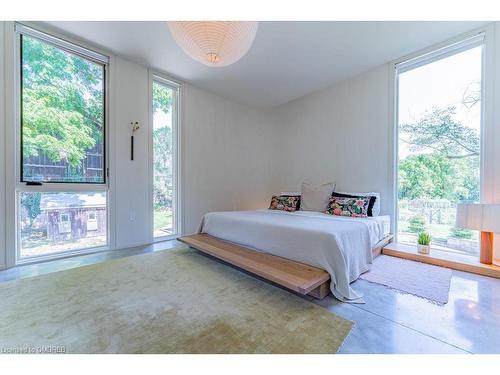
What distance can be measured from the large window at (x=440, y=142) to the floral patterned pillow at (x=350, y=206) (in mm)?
695

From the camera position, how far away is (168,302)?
171 centimetres

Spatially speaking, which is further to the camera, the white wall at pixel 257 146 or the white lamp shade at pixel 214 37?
the white wall at pixel 257 146

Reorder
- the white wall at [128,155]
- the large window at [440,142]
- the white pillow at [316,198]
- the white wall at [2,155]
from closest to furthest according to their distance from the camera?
the white wall at [2,155], the large window at [440,142], the white wall at [128,155], the white pillow at [316,198]

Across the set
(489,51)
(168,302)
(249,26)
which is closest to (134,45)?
(249,26)

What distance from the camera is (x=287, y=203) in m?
3.71

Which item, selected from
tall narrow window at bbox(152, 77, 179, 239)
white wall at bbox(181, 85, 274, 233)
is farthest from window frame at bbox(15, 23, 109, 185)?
white wall at bbox(181, 85, 274, 233)

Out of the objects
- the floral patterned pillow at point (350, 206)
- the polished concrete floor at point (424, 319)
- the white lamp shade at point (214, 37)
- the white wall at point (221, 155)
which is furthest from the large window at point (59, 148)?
the floral patterned pillow at point (350, 206)

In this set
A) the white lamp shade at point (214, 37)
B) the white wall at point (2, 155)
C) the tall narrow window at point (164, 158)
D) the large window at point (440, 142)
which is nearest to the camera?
the white lamp shade at point (214, 37)

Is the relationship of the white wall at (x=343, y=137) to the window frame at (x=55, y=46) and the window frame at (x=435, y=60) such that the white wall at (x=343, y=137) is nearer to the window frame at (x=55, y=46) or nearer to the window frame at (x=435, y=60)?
the window frame at (x=435, y=60)

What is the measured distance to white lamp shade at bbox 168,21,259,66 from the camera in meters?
1.62

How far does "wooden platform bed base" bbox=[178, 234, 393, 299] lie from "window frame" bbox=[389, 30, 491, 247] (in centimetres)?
136

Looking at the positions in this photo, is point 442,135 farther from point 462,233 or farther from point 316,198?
point 316,198

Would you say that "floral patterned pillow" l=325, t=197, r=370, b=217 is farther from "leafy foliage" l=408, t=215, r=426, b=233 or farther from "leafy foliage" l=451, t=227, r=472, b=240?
"leafy foliage" l=451, t=227, r=472, b=240

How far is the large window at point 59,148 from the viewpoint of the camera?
252 centimetres
